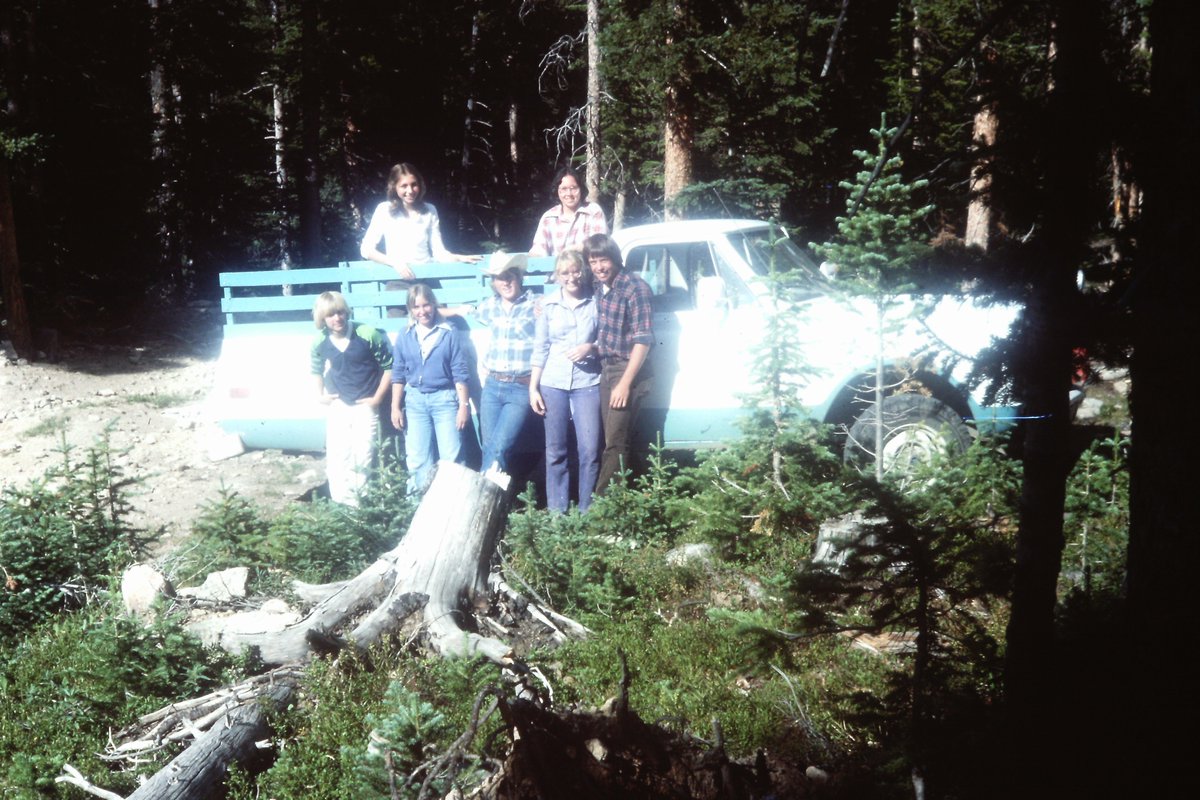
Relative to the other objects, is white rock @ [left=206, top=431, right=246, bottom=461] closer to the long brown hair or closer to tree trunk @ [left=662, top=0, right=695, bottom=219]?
the long brown hair

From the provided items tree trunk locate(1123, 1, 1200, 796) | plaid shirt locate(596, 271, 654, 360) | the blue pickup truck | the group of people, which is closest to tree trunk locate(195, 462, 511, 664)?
the group of people

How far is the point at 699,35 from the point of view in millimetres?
11984

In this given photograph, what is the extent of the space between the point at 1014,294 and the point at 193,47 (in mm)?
19939

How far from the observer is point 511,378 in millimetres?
6949

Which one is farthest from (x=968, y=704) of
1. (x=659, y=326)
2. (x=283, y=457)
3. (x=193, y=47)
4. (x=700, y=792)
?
(x=193, y=47)

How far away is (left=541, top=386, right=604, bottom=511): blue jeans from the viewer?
675 centimetres

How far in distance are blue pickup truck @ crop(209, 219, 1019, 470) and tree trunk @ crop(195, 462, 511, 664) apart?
172 cm

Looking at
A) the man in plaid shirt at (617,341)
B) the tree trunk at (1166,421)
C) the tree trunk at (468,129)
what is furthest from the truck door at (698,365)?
the tree trunk at (468,129)

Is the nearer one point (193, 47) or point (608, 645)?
point (608, 645)

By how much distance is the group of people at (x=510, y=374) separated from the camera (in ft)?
22.1

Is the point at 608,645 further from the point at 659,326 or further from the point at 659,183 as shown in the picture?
the point at 659,183

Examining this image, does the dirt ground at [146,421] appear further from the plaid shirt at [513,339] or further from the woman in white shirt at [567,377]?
the woman in white shirt at [567,377]

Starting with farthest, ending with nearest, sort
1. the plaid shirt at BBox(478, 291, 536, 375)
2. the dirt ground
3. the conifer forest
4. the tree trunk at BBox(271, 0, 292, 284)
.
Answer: the tree trunk at BBox(271, 0, 292, 284) < the dirt ground < the plaid shirt at BBox(478, 291, 536, 375) < the conifer forest

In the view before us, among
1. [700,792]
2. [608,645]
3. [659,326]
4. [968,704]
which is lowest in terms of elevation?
[608,645]
